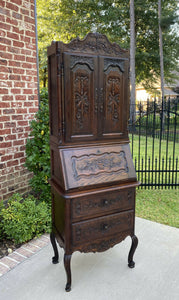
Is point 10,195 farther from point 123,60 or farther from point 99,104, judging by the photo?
point 123,60

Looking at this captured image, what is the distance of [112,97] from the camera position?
2.37m

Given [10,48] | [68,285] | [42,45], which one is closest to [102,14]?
[42,45]

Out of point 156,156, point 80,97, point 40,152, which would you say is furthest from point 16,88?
point 156,156

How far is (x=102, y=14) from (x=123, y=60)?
51.1 feet

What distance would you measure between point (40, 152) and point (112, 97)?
1.57 meters

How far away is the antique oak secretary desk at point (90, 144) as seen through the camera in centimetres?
211

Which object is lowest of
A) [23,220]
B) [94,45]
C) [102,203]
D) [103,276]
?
[103,276]

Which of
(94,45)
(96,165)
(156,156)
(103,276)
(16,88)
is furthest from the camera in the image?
(156,156)

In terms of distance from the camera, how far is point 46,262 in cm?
271

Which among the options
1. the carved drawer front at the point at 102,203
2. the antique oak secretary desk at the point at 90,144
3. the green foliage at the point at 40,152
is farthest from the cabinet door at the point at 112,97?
the green foliage at the point at 40,152

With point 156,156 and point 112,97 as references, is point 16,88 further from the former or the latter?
point 156,156

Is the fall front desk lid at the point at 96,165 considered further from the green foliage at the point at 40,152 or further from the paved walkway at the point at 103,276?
the green foliage at the point at 40,152

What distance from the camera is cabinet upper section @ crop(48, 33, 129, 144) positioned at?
2.07 meters

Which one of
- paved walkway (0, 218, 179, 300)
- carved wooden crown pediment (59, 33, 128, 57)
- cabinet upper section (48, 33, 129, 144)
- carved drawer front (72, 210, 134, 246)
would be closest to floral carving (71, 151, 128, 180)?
cabinet upper section (48, 33, 129, 144)
